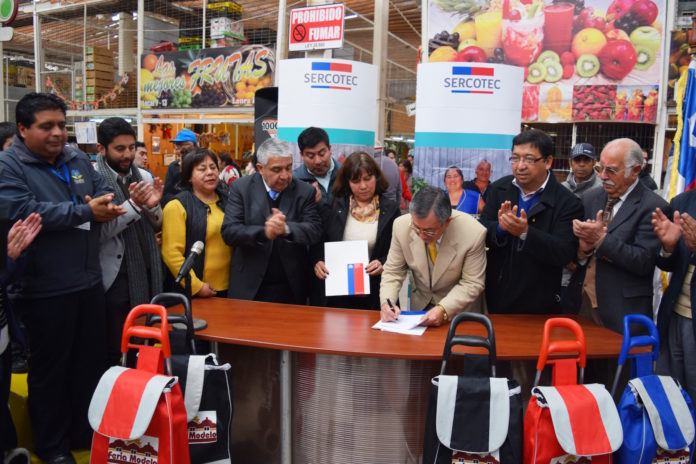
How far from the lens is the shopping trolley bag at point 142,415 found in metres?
2.02

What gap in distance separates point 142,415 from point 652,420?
6.22 ft

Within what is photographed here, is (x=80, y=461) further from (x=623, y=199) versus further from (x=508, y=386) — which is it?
(x=623, y=199)

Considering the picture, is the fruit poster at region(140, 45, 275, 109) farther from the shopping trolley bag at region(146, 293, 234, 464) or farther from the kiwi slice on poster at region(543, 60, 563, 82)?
the shopping trolley bag at region(146, 293, 234, 464)

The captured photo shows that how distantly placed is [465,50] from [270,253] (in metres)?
8.10

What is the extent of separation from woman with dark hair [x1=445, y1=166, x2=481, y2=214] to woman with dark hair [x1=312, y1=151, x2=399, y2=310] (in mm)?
1489

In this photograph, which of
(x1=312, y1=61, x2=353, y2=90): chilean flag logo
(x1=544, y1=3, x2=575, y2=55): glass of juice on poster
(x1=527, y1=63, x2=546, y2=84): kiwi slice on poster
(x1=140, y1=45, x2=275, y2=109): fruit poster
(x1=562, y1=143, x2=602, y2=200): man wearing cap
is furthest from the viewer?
(x1=140, y1=45, x2=275, y2=109): fruit poster

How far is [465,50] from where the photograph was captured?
10.0m

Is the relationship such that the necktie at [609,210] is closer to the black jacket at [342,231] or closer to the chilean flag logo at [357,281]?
the black jacket at [342,231]

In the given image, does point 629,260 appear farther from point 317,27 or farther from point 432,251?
point 317,27

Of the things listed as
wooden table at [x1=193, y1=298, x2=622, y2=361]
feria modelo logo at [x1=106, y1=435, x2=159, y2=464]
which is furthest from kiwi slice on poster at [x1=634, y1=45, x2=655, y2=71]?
feria modelo logo at [x1=106, y1=435, x2=159, y2=464]

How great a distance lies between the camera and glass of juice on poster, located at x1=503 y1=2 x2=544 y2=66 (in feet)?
31.3

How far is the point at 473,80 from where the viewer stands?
462 centimetres

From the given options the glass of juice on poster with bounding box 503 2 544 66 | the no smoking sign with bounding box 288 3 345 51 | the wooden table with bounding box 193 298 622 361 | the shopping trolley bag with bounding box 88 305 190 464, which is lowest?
the shopping trolley bag with bounding box 88 305 190 464

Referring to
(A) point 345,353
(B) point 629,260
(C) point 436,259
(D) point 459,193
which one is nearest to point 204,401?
(A) point 345,353
